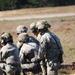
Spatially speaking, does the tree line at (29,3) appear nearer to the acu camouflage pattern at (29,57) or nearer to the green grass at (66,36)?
the green grass at (66,36)

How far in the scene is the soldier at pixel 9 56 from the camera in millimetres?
11156

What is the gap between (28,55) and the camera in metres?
12.2

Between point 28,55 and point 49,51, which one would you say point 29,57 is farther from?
point 49,51

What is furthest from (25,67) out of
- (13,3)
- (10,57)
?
(13,3)

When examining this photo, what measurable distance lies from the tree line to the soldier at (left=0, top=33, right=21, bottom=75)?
116 ft

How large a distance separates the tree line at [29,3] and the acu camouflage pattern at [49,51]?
36.1 m

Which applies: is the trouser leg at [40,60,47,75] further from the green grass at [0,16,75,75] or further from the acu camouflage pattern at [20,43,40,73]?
the green grass at [0,16,75,75]

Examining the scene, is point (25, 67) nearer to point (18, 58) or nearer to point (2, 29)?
point (18, 58)

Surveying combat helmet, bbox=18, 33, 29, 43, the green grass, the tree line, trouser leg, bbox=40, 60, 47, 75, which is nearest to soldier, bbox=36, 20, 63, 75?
trouser leg, bbox=40, 60, 47, 75

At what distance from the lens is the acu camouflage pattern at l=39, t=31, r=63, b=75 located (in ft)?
34.8

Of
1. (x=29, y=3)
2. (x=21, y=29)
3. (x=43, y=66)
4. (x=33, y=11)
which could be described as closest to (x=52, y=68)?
(x=43, y=66)

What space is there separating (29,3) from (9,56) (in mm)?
37241

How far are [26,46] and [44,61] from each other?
3.67ft

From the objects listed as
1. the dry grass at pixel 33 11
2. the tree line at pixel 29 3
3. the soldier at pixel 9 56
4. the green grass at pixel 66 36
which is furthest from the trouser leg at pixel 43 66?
the tree line at pixel 29 3
